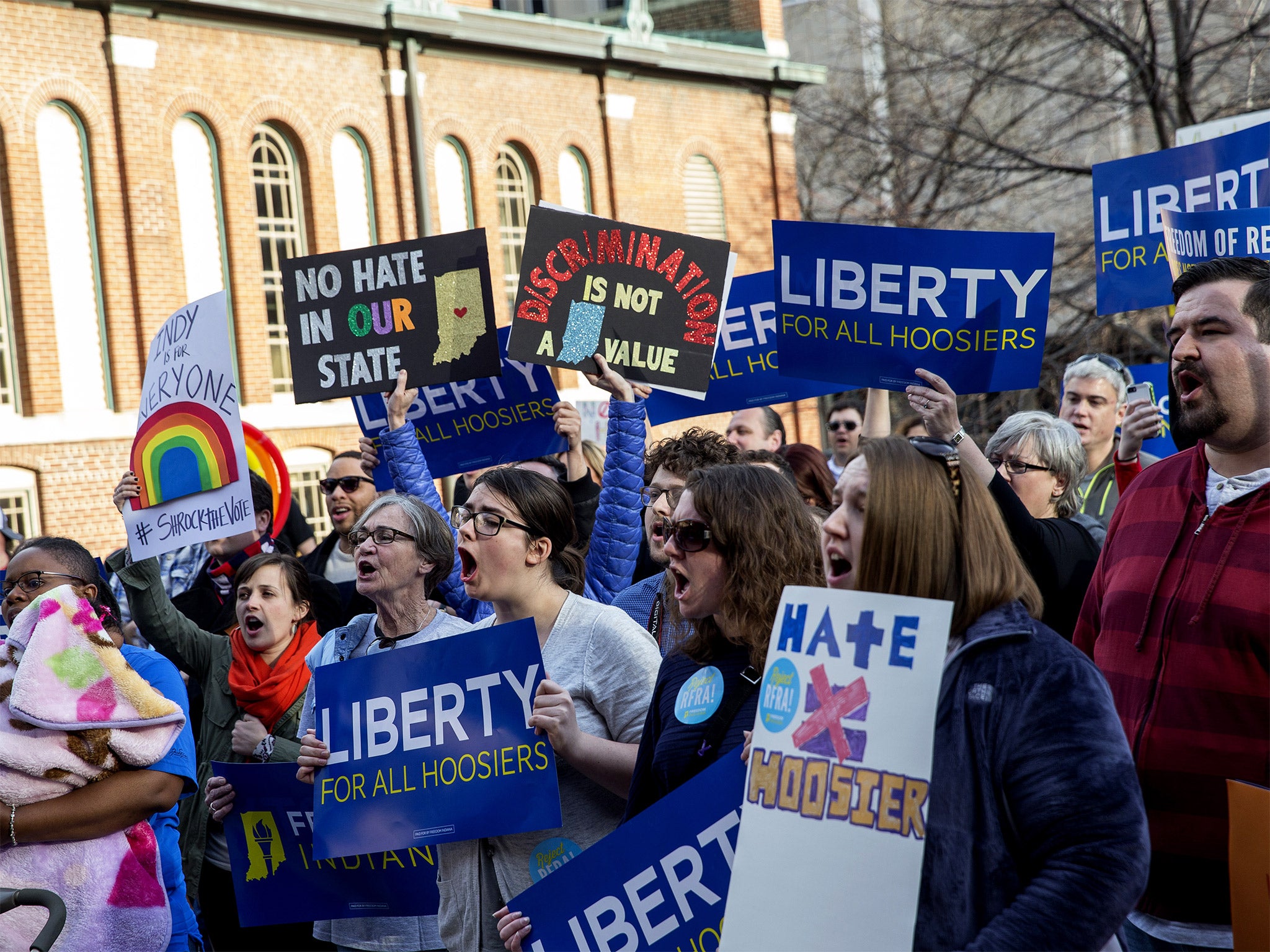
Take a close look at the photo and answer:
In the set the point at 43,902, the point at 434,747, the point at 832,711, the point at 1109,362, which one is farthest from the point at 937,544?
the point at 1109,362

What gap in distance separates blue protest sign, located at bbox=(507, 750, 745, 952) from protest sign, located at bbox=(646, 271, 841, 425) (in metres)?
3.86

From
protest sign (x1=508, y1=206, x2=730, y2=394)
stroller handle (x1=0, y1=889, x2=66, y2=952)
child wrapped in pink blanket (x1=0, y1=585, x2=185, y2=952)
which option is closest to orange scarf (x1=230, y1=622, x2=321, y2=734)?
child wrapped in pink blanket (x1=0, y1=585, x2=185, y2=952)

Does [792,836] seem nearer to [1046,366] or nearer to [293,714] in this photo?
[293,714]

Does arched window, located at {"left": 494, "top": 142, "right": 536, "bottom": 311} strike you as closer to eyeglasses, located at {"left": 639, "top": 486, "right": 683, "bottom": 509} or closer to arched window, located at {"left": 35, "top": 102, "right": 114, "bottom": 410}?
arched window, located at {"left": 35, "top": 102, "right": 114, "bottom": 410}

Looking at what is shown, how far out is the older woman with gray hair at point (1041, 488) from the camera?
11.5 feet

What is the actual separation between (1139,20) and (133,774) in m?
15.5

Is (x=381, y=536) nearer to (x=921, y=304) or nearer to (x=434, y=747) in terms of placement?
(x=434, y=747)

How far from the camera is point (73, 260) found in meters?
17.0

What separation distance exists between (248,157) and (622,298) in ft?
48.0

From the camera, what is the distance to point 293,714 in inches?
179

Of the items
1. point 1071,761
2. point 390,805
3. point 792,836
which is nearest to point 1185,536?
point 1071,761

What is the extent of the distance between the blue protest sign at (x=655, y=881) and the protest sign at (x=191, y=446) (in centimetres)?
247

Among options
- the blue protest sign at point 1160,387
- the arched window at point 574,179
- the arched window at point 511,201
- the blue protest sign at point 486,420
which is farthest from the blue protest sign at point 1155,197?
the arched window at point 574,179

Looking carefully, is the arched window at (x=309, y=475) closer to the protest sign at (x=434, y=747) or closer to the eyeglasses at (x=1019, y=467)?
the eyeglasses at (x=1019, y=467)
